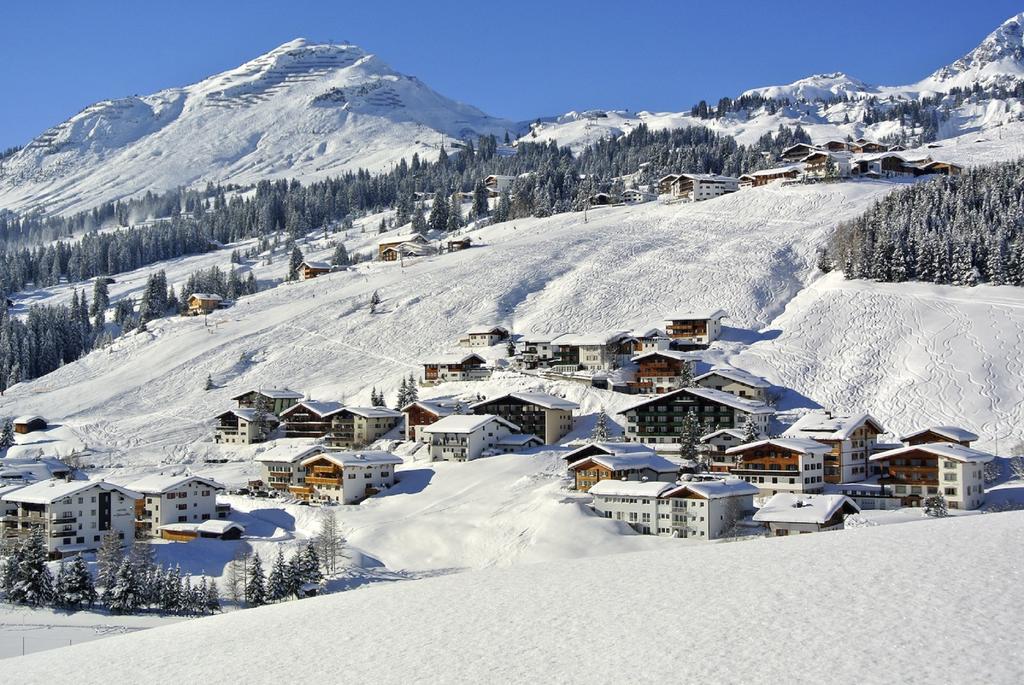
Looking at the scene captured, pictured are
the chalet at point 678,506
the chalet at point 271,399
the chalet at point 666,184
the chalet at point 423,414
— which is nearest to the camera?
the chalet at point 678,506

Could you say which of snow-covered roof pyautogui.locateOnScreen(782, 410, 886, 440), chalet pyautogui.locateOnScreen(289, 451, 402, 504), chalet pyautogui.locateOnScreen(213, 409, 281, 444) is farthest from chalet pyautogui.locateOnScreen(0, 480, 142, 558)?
snow-covered roof pyautogui.locateOnScreen(782, 410, 886, 440)

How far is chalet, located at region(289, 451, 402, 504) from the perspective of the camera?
2354 inches

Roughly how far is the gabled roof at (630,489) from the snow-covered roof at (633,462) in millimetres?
1931

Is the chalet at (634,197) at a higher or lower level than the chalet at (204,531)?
higher

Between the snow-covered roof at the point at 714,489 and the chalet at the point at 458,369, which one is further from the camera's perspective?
the chalet at the point at 458,369

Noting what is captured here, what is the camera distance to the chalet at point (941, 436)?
175 ft

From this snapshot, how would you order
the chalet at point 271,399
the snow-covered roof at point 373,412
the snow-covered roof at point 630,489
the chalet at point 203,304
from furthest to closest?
1. the chalet at point 203,304
2. the chalet at point 271,399
3. the snow-covered roof at point 373,412
4. the snow-covered roof at point 630,489

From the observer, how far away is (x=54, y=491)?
174 ft

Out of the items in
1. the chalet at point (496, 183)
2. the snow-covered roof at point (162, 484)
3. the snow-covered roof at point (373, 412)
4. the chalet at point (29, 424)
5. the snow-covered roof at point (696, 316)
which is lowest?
the snow-covered roof at point (162, 484)

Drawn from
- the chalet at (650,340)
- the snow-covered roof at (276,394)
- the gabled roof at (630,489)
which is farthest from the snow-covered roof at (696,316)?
the gabled roof at (630,489)

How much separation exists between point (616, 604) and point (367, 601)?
17.7 ft

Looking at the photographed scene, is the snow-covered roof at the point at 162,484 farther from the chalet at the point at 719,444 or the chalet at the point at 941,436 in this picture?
the chalet at the point at 941,436

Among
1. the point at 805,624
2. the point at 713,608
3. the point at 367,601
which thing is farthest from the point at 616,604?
the point at 367,601

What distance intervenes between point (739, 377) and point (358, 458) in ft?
76.8
